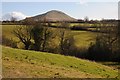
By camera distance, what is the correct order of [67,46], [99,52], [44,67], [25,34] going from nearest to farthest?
[44,67], [99,52], [25,34], [67,46]

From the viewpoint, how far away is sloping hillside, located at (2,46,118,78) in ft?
71.5

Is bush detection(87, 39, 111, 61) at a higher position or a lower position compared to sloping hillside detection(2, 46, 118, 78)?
lower

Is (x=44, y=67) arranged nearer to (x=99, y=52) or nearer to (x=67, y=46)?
(x=99, y=52)

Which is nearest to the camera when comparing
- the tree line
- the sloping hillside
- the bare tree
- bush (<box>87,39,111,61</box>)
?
the sloping hillside

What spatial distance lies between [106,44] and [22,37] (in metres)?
24.1

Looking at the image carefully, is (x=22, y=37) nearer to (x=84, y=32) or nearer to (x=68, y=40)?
(x=68, y=40)

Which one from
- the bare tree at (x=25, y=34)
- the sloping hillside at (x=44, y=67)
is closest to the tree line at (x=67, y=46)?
the bare tree at (x=25, y=34)

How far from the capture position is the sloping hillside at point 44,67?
21781 millimetres

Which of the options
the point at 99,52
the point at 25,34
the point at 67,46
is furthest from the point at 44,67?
the point at 67,46

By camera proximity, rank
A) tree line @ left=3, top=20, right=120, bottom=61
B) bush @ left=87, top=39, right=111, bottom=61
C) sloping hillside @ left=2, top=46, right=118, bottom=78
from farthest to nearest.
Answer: bush @ left=87, top=39, right=111, bottom=61 → tree line @ left=3, top=20, right=120, bottom=61 → sloping hillside @ left=2, top=46, right=118, bottom=78

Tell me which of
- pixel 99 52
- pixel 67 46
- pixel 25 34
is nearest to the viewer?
pixel 99 52

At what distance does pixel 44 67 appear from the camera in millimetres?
25156

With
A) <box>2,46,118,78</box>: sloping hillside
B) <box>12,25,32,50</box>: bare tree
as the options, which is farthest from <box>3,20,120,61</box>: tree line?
<box>2,46,118,78</box>: sloping hillside

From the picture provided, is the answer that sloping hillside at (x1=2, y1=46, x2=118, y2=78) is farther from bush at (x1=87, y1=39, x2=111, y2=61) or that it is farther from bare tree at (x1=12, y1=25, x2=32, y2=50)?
bare tree at (x1=12, y1=25, x2=32, y2=50)
